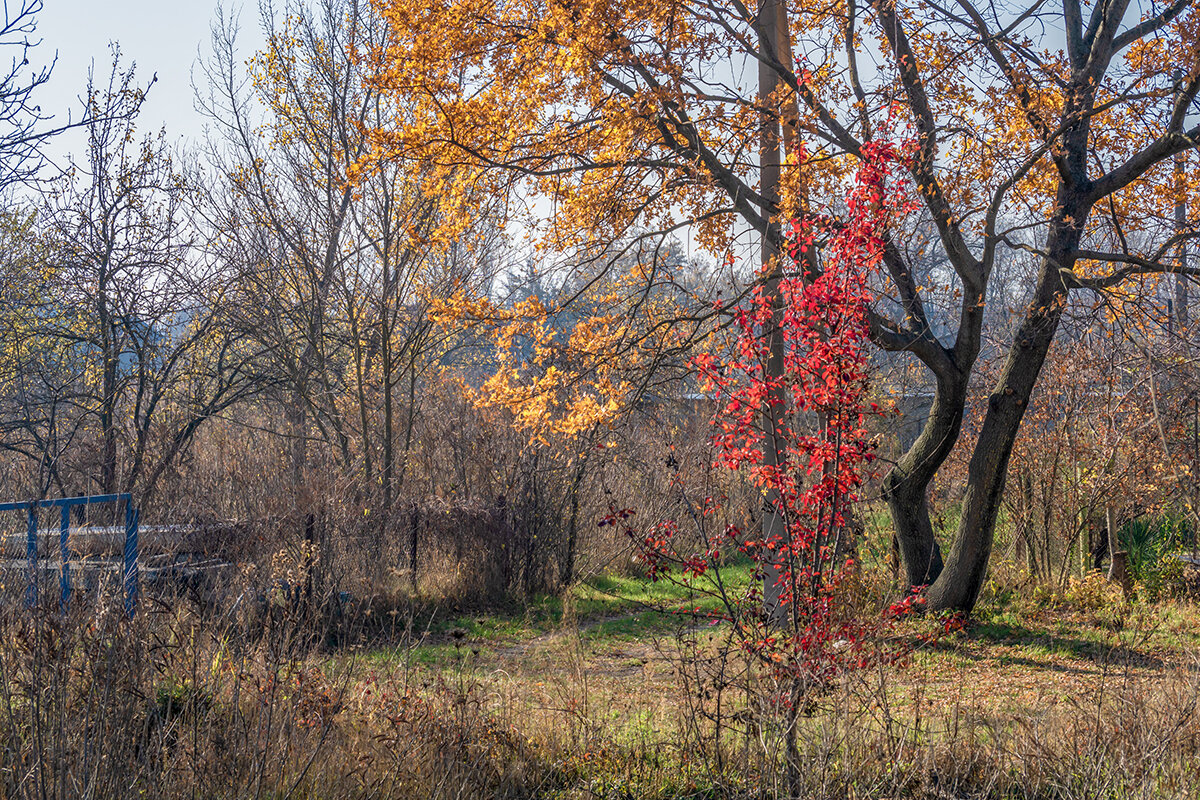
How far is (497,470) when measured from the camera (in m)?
12.1

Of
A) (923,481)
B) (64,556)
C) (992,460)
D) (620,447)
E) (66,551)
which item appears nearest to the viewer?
(64,556)

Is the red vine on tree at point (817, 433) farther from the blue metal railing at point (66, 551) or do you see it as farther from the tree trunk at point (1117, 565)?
the tree trunk at point (1117, 565)

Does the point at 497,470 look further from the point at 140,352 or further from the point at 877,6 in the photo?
the point at 877,6

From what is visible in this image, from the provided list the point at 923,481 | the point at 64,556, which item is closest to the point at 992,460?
the point at 923,481

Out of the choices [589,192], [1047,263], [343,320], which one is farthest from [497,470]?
[1047,263]

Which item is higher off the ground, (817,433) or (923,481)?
(817,433)

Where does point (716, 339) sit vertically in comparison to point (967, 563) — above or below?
above

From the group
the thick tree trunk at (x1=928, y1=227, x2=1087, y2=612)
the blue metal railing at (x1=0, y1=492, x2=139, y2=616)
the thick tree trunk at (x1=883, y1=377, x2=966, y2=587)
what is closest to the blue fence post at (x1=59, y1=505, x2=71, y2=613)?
the blue metal railing at (x1=0, y1=492, x2=139, y2=616)

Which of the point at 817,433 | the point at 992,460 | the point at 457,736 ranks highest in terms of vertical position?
the point at 817,433

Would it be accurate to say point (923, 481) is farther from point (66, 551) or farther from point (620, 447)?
point (66, 551)

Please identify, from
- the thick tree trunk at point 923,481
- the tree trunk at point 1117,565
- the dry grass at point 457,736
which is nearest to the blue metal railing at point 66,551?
the dry grass at point 457,736

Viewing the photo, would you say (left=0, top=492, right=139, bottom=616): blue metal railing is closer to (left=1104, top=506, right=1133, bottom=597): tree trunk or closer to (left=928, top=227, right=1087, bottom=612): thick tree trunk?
(left=928, top=227, right=1087, bottom=612): thick tree trunk

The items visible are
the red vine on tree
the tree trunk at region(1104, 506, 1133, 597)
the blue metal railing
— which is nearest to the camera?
the blue metal railing

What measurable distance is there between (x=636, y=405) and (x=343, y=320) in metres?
6.08
